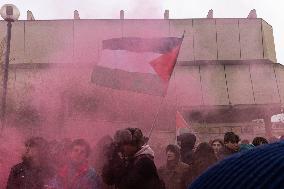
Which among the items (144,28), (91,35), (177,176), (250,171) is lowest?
(177,176)

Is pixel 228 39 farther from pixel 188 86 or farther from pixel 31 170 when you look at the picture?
pixel 31 170

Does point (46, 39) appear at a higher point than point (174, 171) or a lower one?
higher

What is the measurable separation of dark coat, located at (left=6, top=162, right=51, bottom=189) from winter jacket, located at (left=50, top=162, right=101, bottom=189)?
287mm

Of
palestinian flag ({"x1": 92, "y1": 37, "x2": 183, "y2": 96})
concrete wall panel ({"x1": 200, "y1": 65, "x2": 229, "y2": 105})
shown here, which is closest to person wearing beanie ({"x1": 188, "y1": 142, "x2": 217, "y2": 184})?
palestinian flag ({"x1": 92, "y1": 37, "x2": 183, "y2": 96})

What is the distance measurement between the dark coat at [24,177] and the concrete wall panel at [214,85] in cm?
2068

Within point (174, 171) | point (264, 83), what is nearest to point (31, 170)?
point (174, 171)

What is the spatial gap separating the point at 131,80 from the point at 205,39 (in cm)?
1882

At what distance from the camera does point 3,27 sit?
83.1 feet

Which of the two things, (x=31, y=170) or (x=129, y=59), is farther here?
(x=129, y=59)

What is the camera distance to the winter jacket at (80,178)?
4.89 meters

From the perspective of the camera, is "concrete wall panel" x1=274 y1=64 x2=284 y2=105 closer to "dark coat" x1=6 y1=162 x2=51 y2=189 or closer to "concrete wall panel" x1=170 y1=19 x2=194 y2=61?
"concrete wall panel" x1=170 y1=19 x2=194 y2=61

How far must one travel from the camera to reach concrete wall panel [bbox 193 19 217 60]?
26.8 meters

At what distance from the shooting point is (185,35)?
26.5 m

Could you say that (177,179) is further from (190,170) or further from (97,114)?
(97,114)
